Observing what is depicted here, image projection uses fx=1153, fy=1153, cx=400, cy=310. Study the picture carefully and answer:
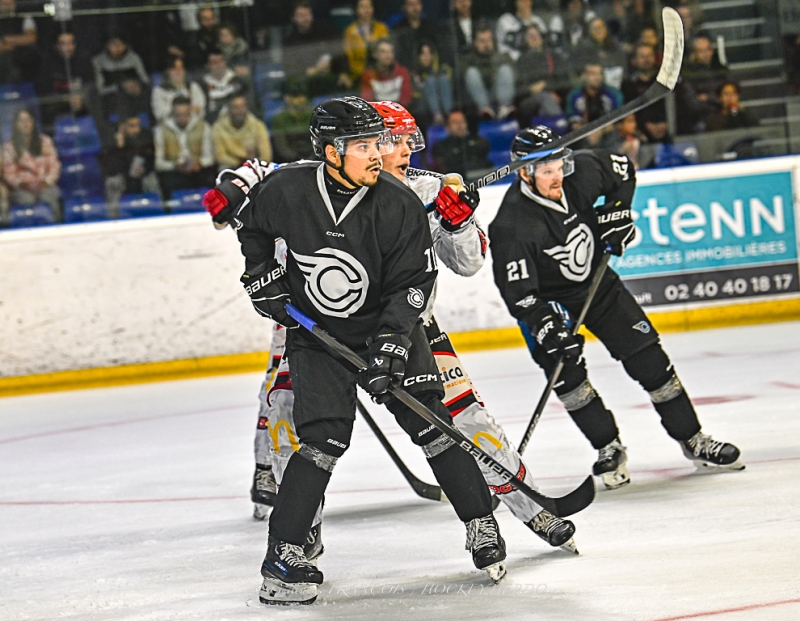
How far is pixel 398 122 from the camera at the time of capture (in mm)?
3094

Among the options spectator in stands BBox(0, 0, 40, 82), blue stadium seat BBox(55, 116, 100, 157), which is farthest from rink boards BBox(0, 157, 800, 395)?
spectator in stands BBox(0, 0, 40, 82)

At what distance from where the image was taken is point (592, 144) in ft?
23.7

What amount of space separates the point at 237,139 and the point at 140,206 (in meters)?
0.75

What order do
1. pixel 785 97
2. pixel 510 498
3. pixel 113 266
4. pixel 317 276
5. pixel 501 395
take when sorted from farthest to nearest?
pixel 785 97, pixel 113 266, pixel 501 395, pixel 510 498, pixel 317 276

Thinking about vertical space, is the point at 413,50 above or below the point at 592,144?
above

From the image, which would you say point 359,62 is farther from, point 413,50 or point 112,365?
point 112,365

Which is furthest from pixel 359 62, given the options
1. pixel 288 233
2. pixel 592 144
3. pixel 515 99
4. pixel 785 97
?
pixel 288 233

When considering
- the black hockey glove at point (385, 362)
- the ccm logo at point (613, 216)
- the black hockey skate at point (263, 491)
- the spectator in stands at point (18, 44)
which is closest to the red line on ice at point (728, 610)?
the black hockey glove at point (385, 362)

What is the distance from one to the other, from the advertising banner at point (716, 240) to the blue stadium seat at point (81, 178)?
3.24 meters

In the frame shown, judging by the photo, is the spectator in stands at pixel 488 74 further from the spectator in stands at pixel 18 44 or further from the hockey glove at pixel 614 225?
the hockey glove at pixel 614 225

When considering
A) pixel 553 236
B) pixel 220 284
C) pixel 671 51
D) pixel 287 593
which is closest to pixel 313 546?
pixel 287 593

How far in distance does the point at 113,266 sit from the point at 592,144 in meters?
3.02

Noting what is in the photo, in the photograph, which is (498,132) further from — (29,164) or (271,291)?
(271,291)

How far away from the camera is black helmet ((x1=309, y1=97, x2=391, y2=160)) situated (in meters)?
2.64
